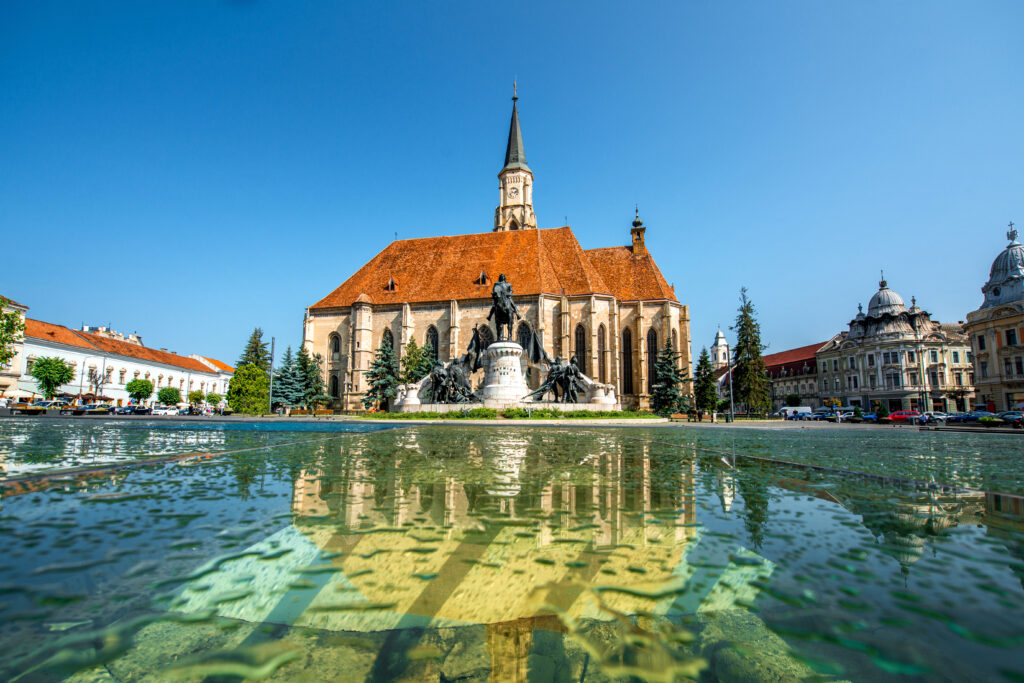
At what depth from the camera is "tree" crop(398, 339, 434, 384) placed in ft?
120

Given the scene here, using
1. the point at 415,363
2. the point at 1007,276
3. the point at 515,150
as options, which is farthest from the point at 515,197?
the point at 1007,276

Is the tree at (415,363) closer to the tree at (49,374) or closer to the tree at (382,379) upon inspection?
the tree at (382,379)

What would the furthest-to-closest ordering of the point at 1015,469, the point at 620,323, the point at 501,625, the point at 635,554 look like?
the point at 620,323
the point at 1015,469
the point at 635,554
the point at 501,625

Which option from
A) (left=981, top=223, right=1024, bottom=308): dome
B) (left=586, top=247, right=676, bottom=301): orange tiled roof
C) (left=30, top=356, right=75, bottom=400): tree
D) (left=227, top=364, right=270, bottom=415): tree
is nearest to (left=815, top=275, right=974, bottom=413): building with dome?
(left=981, top=223, right=1024, bottom=308): dome

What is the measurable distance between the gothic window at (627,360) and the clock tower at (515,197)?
15923 mm

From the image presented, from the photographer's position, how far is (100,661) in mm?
1241

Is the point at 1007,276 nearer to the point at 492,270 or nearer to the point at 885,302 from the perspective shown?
the point at 885,302

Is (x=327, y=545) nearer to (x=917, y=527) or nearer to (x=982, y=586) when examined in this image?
(x=982, y=586)

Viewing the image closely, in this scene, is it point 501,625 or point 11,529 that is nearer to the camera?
point 501,625

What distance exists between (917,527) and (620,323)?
125 ft

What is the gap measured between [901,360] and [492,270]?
47081 mm

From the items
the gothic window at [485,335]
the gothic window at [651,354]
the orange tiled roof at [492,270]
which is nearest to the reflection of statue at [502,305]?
the orange tiled roof at [492,270]

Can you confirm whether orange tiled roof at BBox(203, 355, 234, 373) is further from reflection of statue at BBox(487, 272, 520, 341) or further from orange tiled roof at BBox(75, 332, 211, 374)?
reflection of statue at BBox(487, 272, 520, 341)


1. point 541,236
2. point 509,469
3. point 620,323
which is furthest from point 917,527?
point 541,236
